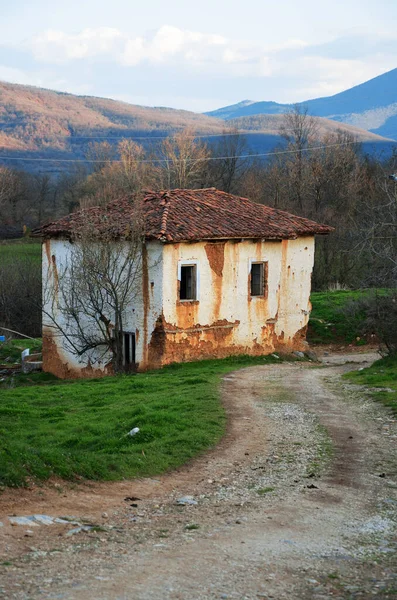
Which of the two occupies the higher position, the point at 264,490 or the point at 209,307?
the point at 209,307

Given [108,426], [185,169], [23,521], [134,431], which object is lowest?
[108,426]

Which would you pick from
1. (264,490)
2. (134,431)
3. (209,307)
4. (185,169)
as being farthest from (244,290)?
(185,169)

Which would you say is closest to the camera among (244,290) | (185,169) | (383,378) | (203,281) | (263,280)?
(383,378)

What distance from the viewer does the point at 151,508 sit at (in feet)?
30.6

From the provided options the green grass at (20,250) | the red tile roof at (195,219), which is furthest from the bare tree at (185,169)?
the red tile roof at (195,219)

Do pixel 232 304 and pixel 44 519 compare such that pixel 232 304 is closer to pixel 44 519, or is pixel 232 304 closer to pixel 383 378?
pixel 383 378

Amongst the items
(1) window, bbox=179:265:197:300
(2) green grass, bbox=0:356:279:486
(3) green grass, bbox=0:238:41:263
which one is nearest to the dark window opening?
(1) window, bbox=179:265:197:300

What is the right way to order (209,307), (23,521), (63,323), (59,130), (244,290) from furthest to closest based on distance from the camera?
(59,130) < (63,323) < (244,290) < (209,307) < (23,521)

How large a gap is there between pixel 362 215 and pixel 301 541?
134 ft

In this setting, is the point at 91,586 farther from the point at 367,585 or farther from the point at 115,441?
the point at 115,441

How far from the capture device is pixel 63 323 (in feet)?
86.1

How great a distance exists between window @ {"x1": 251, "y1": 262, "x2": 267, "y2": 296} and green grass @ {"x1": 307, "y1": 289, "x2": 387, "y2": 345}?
16.4 ft

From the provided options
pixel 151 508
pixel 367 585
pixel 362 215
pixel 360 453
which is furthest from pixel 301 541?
pixel 362 215

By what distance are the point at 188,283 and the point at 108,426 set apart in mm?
11240
